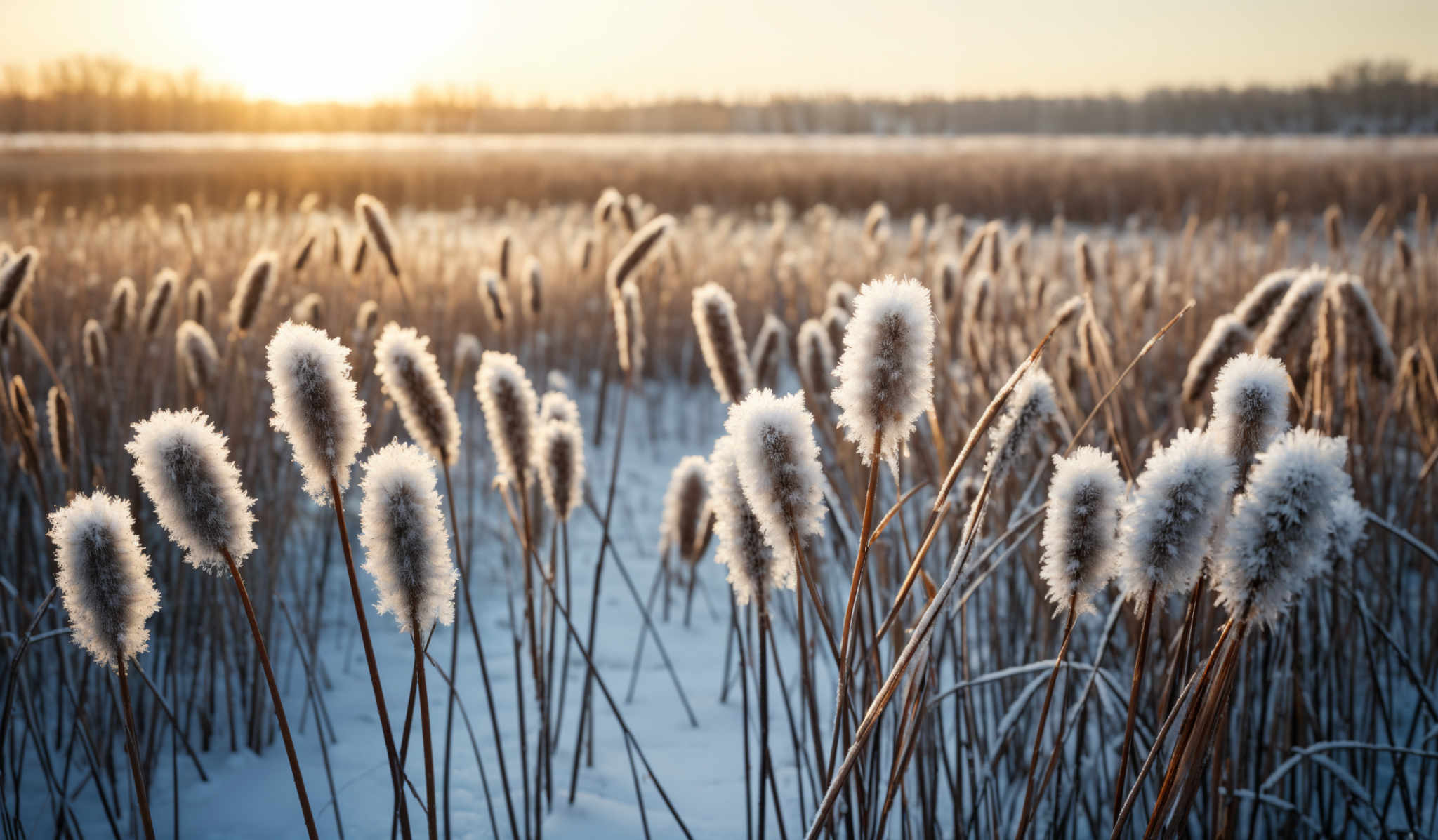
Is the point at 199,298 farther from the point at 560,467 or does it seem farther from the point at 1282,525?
the point at 1282,525

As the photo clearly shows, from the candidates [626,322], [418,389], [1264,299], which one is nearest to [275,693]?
[418,389]

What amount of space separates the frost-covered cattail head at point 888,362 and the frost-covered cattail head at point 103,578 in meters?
0.81

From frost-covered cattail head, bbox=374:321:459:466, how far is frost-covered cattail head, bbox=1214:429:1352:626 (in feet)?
3.16

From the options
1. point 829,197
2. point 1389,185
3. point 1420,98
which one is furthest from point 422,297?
point 1420,98

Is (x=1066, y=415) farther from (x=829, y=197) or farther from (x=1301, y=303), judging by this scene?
(x=829, y=197)

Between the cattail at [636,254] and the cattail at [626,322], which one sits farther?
the cattail at [636,254]

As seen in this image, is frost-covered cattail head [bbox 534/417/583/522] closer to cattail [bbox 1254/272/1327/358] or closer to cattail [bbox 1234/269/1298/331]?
cattail [bbox 1254/272/1327/358]

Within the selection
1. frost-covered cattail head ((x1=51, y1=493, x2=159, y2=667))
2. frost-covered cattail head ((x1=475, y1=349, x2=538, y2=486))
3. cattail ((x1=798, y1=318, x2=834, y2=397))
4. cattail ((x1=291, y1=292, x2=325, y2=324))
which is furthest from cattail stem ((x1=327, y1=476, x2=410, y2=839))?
cattail ((x1=291, y1=292, x2=325, y2=324))

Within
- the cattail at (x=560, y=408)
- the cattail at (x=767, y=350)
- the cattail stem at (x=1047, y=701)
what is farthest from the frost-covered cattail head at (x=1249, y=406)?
the cattail at (x=767, y=350)

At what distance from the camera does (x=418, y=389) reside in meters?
1.22

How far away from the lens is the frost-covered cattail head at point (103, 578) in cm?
93

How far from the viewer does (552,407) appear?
204 centimetres

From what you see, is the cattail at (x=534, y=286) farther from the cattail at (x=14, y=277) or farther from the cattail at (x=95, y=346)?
the cattail at (x=14, y=277)

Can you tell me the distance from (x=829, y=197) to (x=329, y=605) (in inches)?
770
